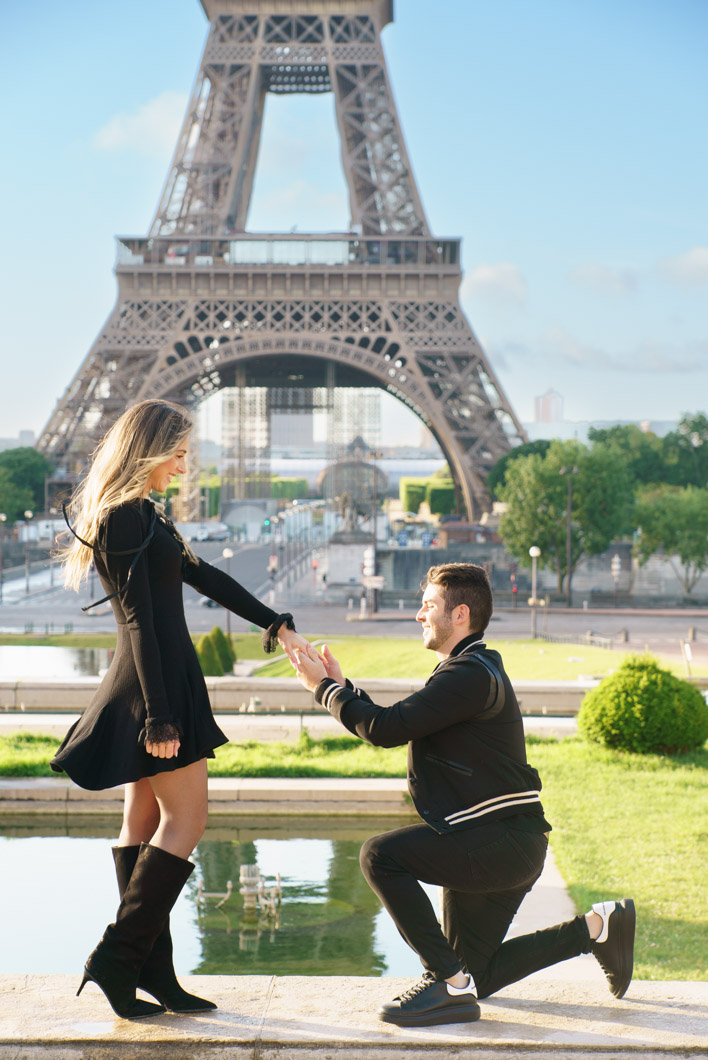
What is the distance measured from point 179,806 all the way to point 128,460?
41.5 inches

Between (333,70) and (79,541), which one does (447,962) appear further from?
(333,70)

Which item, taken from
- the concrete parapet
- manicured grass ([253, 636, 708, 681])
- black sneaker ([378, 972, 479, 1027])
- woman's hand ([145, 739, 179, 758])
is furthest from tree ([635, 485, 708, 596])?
woman's hand ([145, 739, 179, 758])

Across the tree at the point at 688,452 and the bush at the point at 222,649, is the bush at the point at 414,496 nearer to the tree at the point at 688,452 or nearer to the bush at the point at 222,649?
the tree at the point at 688,452

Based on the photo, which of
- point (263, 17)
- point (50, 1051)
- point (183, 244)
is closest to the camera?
point (50, 1051)

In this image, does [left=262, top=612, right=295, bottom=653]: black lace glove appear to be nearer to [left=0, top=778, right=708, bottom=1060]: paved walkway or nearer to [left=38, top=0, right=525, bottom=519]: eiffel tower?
[left=0, top=778, right=708, bottom=1060]: paved walkway

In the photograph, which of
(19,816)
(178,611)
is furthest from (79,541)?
(19,816)

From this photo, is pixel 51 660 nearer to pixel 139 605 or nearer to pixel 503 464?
pixel 139 605

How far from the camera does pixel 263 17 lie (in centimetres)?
4694

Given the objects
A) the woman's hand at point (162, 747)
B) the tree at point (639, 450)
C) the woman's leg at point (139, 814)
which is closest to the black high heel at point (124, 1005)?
the woman's leg at point (139, 814)

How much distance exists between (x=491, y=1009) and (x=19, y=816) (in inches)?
238

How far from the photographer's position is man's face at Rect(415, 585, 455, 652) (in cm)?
333

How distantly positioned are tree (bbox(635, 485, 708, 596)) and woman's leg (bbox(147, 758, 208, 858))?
115 feet

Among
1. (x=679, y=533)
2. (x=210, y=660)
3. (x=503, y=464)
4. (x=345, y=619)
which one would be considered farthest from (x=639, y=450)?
(x=210, y=660)

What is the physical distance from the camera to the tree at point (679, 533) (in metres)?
36.3
